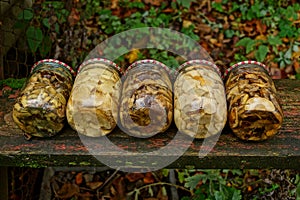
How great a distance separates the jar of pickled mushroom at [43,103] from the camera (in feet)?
3.95

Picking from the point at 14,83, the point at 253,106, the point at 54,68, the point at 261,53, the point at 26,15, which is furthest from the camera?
the point at 261,53

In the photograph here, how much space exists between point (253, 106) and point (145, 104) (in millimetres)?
264

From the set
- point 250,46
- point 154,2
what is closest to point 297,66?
point 250,46

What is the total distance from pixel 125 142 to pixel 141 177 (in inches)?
39.4

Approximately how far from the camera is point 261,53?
2.61 metres

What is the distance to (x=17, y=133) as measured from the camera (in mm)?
1337

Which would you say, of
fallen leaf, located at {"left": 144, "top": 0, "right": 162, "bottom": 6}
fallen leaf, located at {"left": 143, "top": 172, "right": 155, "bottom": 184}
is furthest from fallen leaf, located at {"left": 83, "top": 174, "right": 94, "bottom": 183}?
fallen leaf, located at {"left": 144, "top": 0, "right": 162, "bottom": 6}

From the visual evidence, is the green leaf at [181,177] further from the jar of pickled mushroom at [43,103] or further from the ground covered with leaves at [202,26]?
the jar of pickled mushroom at [43,103]

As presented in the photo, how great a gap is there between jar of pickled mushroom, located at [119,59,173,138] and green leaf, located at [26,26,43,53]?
3.15 ft

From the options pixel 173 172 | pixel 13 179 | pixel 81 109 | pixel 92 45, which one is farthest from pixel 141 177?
pixel 81 109

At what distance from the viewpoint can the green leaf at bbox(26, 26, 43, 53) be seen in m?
2.15

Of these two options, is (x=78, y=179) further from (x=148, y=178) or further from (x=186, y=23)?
(x=186, y=23)

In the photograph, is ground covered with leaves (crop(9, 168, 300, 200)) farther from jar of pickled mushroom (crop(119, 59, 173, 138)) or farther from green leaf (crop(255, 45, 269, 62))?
jar of pickled mushroom (crop(119, 59, 173, 138))

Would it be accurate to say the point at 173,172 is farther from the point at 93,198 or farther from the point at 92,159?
the point at 92,159
